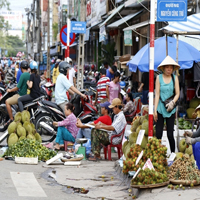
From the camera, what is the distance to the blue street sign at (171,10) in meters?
8.91

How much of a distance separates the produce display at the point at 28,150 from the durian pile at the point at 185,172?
11.7ft

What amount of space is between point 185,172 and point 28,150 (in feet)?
13.1

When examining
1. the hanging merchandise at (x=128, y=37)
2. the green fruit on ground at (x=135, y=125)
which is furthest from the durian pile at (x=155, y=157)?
the hanging merchandise at (x=128, y=37)

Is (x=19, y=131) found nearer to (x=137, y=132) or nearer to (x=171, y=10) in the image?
(x=137, y=132)

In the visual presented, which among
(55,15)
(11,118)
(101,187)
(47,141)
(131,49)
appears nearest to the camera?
(101,187)

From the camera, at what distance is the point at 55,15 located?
78.6 metres

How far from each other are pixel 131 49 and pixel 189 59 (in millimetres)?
16290

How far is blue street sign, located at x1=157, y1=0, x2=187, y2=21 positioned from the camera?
351 inches

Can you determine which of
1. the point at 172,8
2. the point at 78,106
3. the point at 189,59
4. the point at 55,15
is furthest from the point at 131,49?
the point at 55,15

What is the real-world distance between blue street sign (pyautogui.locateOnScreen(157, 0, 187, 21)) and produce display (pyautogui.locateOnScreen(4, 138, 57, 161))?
3.70 metres

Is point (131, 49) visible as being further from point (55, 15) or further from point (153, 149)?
point (55, 15)

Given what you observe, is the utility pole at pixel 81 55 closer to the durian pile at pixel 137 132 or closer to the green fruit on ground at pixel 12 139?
the green fruit on ground at pixel 12 139

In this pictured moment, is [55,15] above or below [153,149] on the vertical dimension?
above

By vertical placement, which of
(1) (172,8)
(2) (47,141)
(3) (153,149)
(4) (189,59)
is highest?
(1) (172,8)
